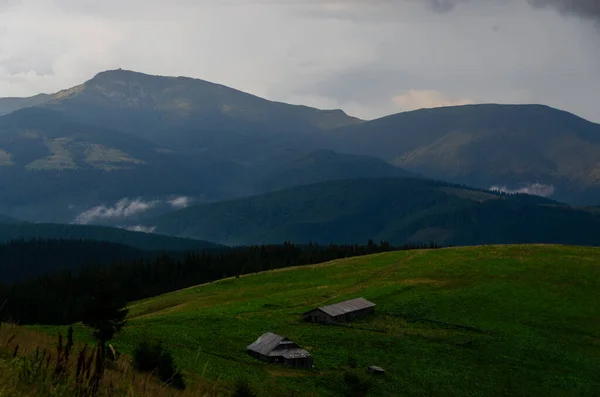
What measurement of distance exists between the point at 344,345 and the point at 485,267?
187 ft

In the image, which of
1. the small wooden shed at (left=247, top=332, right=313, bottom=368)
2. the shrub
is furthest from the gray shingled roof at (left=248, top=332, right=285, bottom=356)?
the shrub

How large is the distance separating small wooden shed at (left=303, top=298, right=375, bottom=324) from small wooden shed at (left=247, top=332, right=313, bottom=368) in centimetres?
2177

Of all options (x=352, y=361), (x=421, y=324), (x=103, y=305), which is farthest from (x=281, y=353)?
(x=421, y=324)

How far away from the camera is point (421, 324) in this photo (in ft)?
300

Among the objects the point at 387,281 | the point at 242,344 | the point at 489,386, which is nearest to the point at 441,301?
the point at 387,281

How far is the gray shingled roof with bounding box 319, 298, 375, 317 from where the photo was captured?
89750 mm

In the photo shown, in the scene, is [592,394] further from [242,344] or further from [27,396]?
[27,396]

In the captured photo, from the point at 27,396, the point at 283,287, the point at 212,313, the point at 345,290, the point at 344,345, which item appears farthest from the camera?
the point at 283,287

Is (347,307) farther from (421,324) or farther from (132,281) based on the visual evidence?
(132,281)

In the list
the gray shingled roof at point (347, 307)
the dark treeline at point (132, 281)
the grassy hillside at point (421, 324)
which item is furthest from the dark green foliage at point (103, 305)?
the dark treeline at point (132, 281)

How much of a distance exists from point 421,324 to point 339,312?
40.5ft

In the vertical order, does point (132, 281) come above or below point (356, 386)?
below

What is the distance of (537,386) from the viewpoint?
230ft

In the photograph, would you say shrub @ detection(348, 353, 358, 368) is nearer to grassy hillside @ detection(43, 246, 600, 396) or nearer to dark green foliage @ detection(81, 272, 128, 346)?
grassy hillside @ detection(43, 246, 600, 396)
